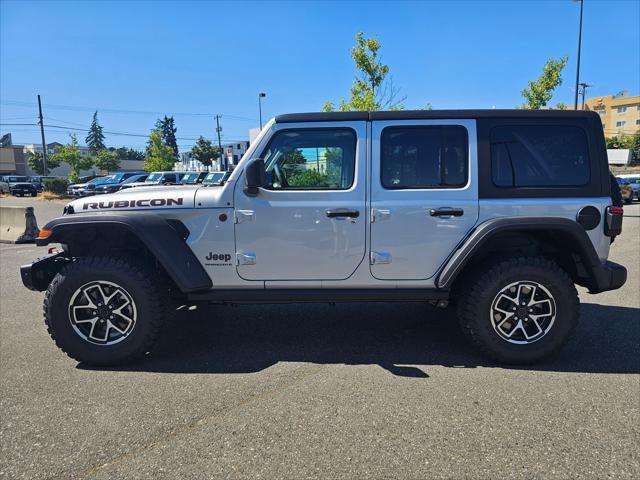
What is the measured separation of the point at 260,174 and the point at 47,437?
7.44 feet

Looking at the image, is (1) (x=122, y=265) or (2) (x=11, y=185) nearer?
(1) (x=122, y=265)

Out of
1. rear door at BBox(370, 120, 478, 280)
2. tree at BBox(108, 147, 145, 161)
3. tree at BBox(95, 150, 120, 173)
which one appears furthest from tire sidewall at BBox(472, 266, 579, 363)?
tree at BBox(108, 147, 145, 161)

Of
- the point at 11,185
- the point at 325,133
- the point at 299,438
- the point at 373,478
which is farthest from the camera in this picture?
Result: the point at 11,185

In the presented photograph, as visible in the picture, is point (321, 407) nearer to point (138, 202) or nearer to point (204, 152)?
point (138, 202)

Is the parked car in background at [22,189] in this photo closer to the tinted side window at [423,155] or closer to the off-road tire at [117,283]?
the off-road tire at [117,283]

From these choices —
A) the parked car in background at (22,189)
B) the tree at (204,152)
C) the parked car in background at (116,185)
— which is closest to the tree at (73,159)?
the parked car in background at (22,189)

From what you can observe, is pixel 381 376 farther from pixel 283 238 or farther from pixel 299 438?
pixel 283 238

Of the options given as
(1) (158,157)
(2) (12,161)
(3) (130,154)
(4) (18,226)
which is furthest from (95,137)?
(4) (18,226)

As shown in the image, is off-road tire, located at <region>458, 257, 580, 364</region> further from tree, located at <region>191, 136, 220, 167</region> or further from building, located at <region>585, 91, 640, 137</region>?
building, located at <region>585, 91, 640, 137</region>

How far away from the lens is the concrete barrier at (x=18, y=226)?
10.7 meters

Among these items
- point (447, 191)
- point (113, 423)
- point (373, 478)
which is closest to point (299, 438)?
point (373, 478)

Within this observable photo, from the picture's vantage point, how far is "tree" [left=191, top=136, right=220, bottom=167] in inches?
2613

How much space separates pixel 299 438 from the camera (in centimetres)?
261

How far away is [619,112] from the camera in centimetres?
8019
